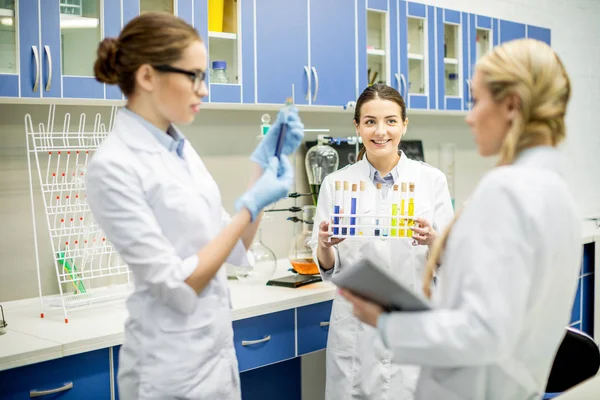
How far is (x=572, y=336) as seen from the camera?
2100 mm

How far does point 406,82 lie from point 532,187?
243 centimetres

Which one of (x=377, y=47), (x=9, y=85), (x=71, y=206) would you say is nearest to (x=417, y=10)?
(x=377, y=47)

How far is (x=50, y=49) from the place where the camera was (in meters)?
2.26

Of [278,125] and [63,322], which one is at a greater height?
[278,125]

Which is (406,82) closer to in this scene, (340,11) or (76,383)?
(340,11)

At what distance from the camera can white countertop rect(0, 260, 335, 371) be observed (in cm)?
194

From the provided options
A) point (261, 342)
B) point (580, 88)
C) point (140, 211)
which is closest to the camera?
point (140, 211)

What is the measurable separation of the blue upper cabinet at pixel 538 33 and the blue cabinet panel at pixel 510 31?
0.07 meters

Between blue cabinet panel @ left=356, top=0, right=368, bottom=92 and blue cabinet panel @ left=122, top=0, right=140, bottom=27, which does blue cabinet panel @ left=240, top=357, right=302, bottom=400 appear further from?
blue cabinet panel @ left=122, top=0, right=140, bottom=27

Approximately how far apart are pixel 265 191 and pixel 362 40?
73.5 inches

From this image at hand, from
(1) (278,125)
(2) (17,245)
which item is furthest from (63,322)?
(1) (278,125)

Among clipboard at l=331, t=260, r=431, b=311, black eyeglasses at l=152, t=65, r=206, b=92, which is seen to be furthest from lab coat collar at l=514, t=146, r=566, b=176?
black eyeglasses at l=152, t=65, r=206, b=92

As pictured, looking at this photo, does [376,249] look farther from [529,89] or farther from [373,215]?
[529,89]

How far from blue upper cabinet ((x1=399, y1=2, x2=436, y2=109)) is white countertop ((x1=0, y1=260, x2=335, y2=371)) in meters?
1.31
